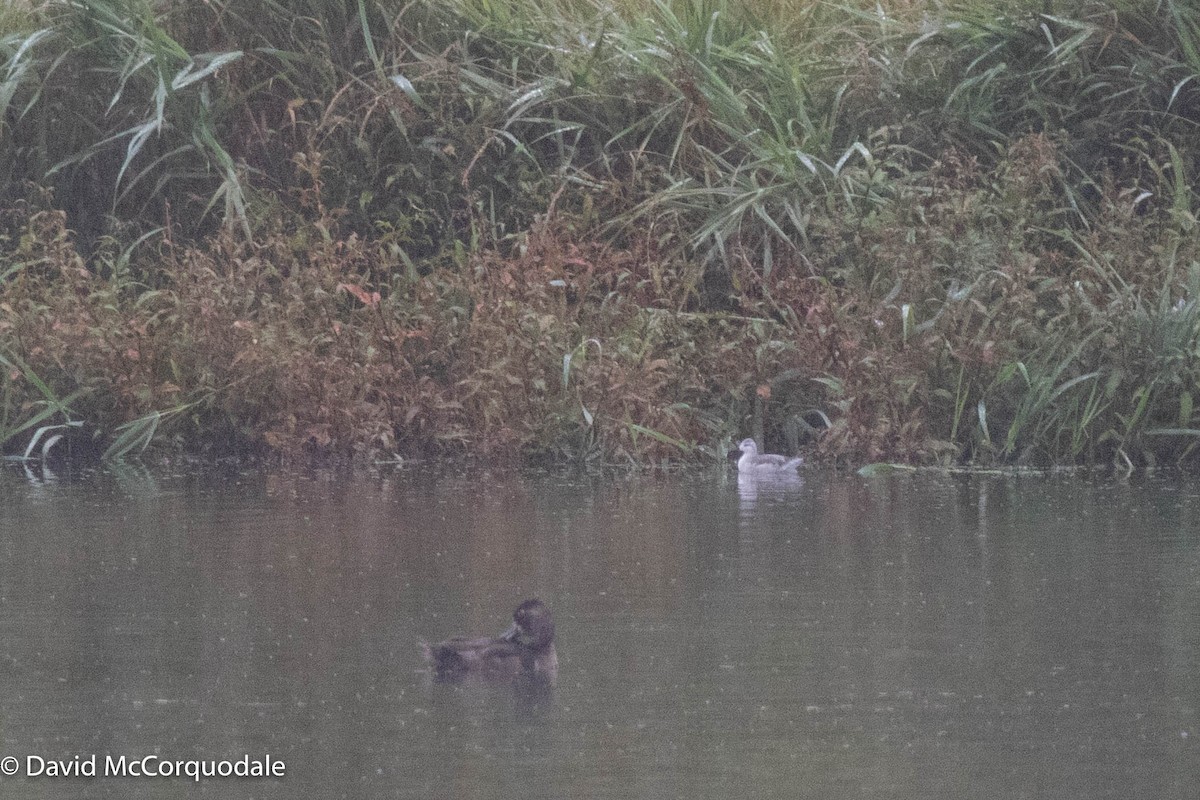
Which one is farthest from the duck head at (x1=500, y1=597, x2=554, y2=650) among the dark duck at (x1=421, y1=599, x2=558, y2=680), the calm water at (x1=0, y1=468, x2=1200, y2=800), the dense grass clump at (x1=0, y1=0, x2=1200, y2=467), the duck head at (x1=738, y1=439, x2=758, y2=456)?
the dense grass clump at (x1=0, y1=0, x2=1200, y2=467)

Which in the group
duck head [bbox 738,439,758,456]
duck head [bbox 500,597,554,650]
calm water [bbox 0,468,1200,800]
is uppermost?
duck head [bbox 738,439,758,456]

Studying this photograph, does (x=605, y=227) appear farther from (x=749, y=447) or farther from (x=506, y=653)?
(x=506, y=653)

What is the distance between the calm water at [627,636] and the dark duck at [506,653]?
9 cm

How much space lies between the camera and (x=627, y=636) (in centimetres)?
673

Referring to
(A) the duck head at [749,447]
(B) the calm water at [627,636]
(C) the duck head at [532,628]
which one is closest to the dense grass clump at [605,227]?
(A) the duck head at [749,447]

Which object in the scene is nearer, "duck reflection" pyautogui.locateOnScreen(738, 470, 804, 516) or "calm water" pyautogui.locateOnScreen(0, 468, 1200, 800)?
"calm water" pyautogui.locateOnScreen(0, 468, 1200, 800)

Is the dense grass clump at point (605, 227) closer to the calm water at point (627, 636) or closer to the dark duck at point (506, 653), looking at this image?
the calm water at point (627, 636)

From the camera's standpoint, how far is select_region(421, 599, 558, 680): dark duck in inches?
246

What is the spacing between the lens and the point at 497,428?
1120 cm

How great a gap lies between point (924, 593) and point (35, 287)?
6319 mm

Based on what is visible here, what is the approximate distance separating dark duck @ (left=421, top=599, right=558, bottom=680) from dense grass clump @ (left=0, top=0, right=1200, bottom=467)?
4.72m

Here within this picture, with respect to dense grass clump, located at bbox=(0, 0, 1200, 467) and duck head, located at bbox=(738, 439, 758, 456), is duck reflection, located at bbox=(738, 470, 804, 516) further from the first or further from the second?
dense grass clump, located at bbox=(0, 0, 1200, 467)

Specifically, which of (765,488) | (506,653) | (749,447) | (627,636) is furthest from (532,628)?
(749,447)

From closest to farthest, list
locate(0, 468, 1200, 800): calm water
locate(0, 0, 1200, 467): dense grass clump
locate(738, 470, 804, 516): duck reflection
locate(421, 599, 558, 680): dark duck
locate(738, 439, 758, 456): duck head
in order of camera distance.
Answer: locate(0, 468, 1200, 800): calm water
locate(421, 599, 558, 680): dark duck
locate(738, 470, 804, 516): duck reflection
locate(738, 439, 758, 456): duck head
locate(0, 0, 1200, 467): dense grass clump
